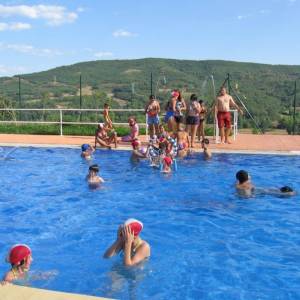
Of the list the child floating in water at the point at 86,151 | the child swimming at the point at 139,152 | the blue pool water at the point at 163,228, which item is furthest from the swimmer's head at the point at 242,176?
the child floating in water at the point at 86,151

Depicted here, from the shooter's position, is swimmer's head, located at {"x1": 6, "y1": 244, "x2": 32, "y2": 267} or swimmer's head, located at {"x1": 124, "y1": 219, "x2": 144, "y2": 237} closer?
swimmer's head, located at {"x1": 6, "y1": 244, "x2": 32, "y2": 267}

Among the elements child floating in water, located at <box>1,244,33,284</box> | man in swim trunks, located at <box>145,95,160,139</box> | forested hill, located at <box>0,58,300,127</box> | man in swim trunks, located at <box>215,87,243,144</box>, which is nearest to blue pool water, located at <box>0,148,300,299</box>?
child floating in water, located at <box>1,244,33,284</box>

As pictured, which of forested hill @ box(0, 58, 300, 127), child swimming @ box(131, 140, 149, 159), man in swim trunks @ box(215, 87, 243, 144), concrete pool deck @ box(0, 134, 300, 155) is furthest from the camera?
forested hill @ box(0, 58, 300, 127)

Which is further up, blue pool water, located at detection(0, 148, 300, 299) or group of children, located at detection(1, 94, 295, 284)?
group of children, located at detection(1, 94, 295, 284)

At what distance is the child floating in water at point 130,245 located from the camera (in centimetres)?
491

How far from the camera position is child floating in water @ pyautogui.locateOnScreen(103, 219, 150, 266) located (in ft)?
16.1

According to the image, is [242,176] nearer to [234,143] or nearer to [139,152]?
[139,152]

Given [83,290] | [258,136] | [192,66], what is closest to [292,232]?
[83,290]

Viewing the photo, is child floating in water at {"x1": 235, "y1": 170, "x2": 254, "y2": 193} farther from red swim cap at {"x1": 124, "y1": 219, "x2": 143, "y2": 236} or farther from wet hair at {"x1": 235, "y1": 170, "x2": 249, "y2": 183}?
red swim cap at {"x1": 124, "y1": 219, "x2": 143, "y2": 236}

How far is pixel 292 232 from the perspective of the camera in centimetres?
700

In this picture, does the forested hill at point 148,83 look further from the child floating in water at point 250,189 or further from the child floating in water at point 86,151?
the child floating in water at point 250,189

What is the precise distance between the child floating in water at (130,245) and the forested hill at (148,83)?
14.7 metres

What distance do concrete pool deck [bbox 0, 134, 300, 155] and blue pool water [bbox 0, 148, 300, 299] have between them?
1.45 m

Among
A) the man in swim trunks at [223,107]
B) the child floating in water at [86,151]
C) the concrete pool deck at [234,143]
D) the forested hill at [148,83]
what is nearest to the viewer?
the child floating in water at [86,151]
